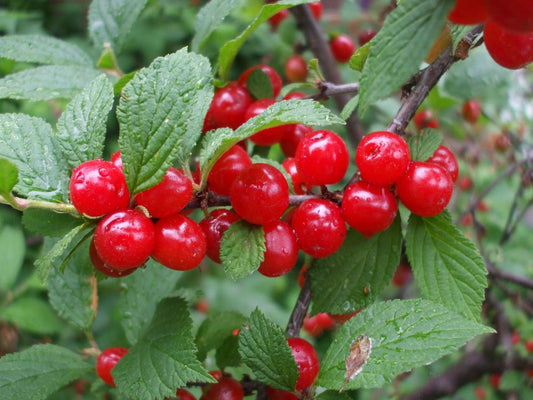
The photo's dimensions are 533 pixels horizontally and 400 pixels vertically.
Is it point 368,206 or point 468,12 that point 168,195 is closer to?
point 368,206

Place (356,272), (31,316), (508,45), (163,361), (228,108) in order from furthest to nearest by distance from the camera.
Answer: (31,316) < (228,108) < (356,272) < (163,361) < (508,45)

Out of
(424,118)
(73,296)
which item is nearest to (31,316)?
(73,296)

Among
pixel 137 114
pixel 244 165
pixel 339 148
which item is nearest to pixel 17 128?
pixel 137 114

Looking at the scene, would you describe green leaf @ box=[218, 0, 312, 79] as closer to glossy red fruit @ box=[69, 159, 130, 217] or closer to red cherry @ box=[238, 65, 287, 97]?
red cherry @ box=[238, 65, 287, 97]

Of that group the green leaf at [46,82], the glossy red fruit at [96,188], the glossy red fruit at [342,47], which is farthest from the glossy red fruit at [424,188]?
the glossy red fruit at [342,47]

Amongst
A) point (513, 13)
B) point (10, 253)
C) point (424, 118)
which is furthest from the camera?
point (10, 253)

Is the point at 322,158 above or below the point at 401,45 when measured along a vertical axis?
below

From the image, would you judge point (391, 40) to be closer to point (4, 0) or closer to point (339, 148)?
point (339, 148)
